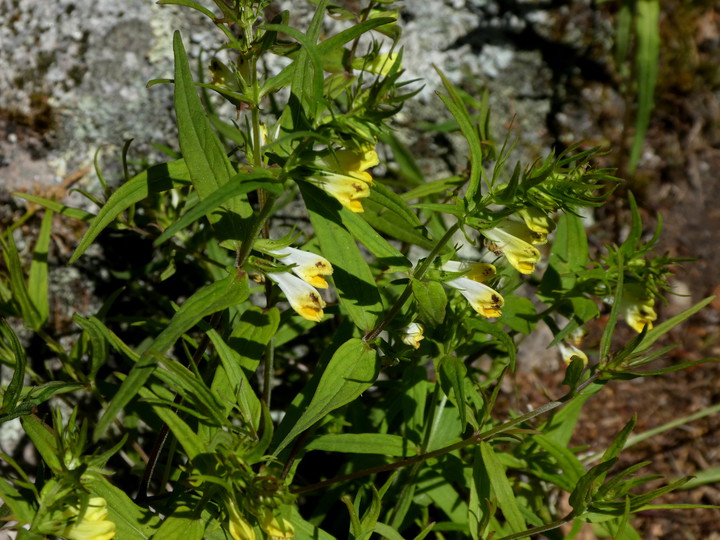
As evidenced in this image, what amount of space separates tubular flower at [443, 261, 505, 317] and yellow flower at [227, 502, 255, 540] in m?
0.72

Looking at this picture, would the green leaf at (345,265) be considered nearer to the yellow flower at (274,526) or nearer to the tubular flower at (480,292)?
the tubular flower at (480,292)

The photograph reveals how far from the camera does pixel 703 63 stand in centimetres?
379

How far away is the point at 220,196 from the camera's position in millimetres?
1271

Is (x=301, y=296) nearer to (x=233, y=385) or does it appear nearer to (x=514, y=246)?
(x=233, y=385)

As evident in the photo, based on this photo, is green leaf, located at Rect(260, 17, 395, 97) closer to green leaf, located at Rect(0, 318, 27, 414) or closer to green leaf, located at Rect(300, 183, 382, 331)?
green leaf, located at Rect(300, 183, 382, 331)

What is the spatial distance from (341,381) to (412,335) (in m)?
0.21

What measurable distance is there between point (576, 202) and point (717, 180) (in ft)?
9.18

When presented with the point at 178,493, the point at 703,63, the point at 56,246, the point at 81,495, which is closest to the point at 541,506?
the point at 178,493

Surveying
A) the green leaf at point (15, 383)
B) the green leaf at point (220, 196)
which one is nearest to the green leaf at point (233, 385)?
the green leaf at point (220, 196)

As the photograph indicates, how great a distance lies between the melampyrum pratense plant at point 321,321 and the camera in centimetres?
144

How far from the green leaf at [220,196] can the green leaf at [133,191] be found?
31cm

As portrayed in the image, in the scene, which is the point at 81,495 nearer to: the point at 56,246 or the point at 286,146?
the point at 286,146

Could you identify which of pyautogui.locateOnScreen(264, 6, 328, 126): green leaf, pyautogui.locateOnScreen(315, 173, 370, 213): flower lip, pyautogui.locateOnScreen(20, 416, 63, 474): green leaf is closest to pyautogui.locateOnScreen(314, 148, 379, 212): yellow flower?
pyautogui.locateOnScreen(315, 173, 370, 213): flower lip

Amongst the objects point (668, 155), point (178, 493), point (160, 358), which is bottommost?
point (668, 155)
